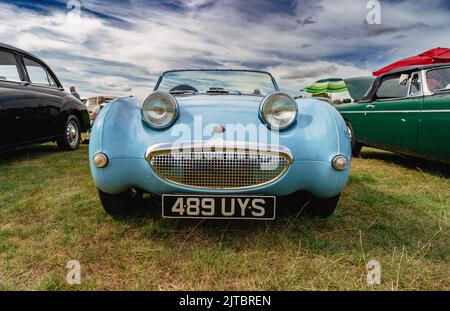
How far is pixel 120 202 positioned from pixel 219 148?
0.82 metres

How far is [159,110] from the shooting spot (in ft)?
5.92

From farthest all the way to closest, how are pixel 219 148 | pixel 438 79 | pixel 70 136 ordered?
1. pixel 70 136
2. pixel 438 79
3. pixel 219 148

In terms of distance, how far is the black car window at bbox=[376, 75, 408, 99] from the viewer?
403cm

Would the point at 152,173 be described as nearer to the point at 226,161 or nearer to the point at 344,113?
the point at 226,161

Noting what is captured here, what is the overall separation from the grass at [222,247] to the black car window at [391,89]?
1.79m

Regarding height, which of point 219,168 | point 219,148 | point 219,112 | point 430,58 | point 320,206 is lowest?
point 320,206

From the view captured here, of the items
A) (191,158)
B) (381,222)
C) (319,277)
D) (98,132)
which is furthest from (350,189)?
(98,132)

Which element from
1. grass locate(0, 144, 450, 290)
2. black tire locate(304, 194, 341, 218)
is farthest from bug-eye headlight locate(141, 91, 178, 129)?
black tire locate(304, 194, 341, 218)

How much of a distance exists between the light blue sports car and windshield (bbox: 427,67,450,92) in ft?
7.74

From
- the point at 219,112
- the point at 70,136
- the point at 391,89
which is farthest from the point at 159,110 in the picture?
the point at 70,136

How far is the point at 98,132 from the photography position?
1745mm

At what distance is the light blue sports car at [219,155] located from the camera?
64.0 inches

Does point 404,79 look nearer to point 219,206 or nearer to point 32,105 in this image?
point 219,206
